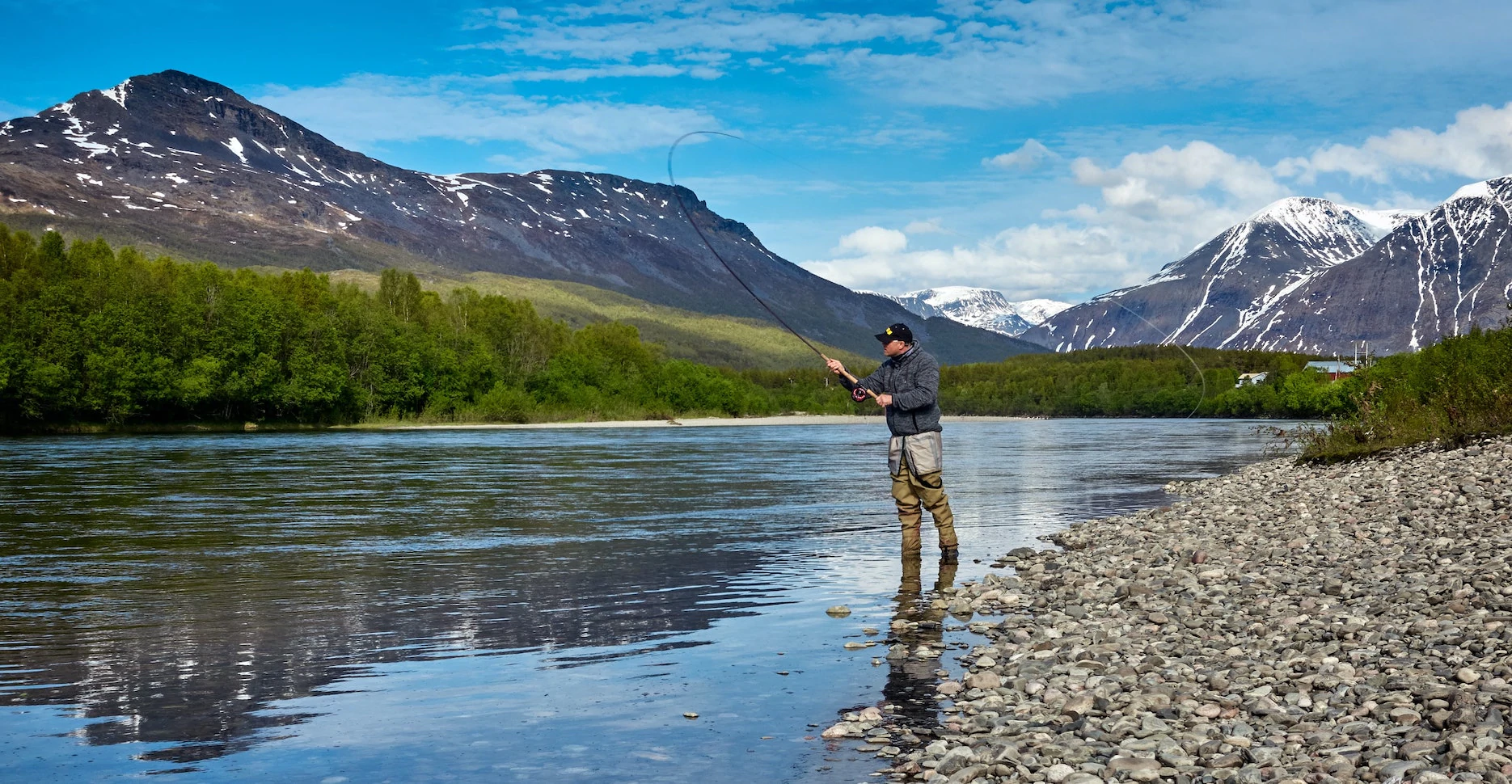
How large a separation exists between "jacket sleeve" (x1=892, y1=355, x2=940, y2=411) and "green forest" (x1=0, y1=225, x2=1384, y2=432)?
94.2ft

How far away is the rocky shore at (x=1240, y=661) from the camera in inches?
223

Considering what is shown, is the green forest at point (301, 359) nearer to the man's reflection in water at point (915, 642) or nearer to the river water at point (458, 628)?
the river water at point (458, 628)

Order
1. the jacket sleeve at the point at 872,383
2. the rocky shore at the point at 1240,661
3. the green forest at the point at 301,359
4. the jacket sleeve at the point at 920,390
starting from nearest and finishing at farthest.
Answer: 1. the rocky shore at the point at 1240,661
2. the jacket sleeve at the point at 920,390
3. the jacket sleeve at the point at 872,383
4. the green forest at the point at 301,359

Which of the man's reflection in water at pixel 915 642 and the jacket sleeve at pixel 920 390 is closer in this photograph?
the man's reflection in water at pixel 915 642

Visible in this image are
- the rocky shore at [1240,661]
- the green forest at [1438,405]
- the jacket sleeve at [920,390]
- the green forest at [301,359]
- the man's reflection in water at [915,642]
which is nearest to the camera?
the rocky shore at [1240,661]

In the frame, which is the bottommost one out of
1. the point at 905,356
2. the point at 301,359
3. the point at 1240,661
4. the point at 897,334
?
the point at 1240,661

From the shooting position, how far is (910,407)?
1302 centimetres

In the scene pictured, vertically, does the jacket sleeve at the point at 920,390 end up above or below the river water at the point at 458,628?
above

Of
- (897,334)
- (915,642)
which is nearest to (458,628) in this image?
(915,642)

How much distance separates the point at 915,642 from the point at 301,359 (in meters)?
90.9

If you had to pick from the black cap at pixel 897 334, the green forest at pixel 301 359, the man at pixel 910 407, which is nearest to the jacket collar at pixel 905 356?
the man at pixel 910 407

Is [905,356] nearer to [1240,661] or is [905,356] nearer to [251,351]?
[1240,661]

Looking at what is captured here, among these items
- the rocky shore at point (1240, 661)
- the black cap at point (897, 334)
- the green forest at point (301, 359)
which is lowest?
the rocky shore at point (1240, 661)

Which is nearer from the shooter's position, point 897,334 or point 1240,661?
point 1240,661
